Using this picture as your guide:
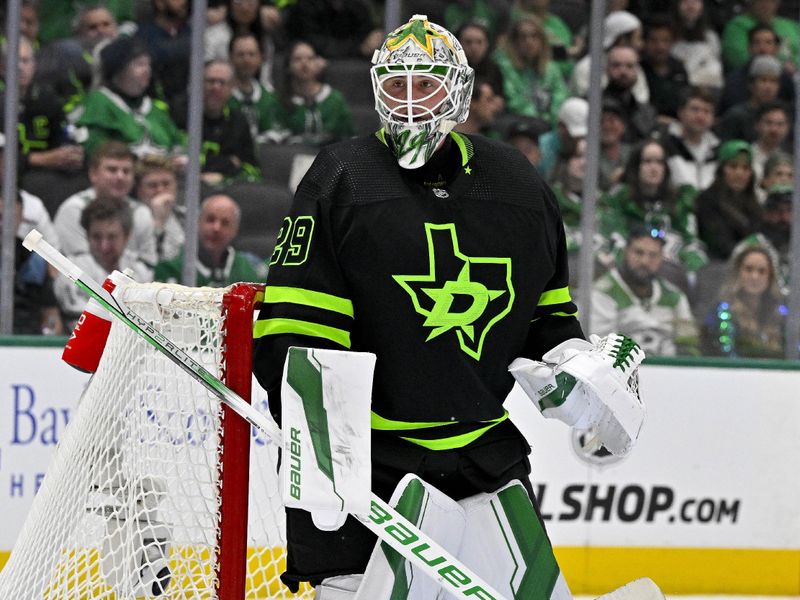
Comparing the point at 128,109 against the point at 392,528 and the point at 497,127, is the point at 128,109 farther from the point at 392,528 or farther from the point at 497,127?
the point at 392,528

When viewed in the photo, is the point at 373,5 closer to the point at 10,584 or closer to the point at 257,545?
the point at 257,545

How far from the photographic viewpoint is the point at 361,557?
6.89 feet

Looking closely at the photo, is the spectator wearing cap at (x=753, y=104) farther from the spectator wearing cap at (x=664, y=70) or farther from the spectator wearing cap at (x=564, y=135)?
the spectator wearing cap at (x=564, y=135)

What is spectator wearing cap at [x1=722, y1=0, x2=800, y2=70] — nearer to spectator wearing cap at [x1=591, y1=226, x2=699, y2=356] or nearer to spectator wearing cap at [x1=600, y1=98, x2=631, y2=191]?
spectator wearing cap at [x1=600, y1=98, x2=631, y2=191]

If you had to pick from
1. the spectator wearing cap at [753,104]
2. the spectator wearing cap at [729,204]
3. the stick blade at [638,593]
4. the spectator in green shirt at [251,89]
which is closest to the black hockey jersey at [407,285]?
the stick blade at [638,593]

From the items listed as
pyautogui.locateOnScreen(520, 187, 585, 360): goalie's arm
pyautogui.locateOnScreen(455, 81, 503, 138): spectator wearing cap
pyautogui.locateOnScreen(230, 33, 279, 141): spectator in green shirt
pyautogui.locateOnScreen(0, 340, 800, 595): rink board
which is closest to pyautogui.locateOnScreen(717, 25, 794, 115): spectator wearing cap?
pyautogui.locateOnScreen(455, 81, 503, 138): spectator wearing cap

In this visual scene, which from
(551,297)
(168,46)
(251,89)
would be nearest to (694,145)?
(251,89)

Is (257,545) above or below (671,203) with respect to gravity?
below

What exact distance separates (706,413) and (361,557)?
2.30 metres

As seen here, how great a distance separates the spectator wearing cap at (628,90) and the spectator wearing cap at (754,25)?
334 millimetres

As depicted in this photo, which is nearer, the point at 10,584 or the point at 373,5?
the point at 10,584

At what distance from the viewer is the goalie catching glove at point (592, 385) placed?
84.4 inches

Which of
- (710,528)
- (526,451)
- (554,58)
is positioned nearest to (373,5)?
(554,58)

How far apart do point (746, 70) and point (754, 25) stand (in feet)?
0.47
